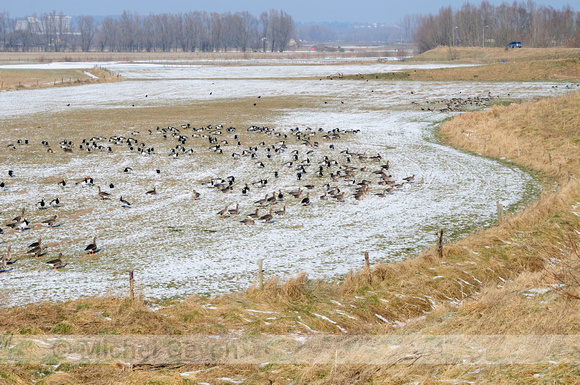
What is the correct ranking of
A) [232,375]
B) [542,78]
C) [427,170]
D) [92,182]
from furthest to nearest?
[542,78]
[427,170]
[92,182]
[232,375]

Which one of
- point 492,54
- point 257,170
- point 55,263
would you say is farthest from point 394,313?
point 492,54

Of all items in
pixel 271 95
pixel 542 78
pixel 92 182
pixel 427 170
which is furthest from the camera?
pixel 542 78

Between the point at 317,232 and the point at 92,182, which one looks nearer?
the point at 317,232

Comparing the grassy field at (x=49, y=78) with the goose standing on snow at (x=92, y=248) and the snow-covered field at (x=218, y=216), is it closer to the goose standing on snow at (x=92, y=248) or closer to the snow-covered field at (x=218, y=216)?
the snow-covered field at (x=218, y=216)

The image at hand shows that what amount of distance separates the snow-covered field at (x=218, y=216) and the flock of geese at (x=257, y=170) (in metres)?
0.24

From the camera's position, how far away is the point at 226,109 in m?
64.2

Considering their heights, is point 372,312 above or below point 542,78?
below

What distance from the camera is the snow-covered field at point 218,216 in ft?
59.3

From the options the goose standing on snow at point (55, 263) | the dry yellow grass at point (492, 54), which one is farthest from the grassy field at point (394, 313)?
the dry yellow grass at point (492, 54)

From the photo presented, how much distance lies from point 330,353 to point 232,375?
2065 millimetres

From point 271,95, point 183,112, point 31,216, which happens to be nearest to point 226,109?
point 183,112

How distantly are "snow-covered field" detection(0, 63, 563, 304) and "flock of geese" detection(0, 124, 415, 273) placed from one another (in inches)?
9.6

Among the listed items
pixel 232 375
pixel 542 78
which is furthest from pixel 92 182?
pixel 542 78

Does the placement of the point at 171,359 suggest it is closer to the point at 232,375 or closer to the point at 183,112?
the point at 232,375
